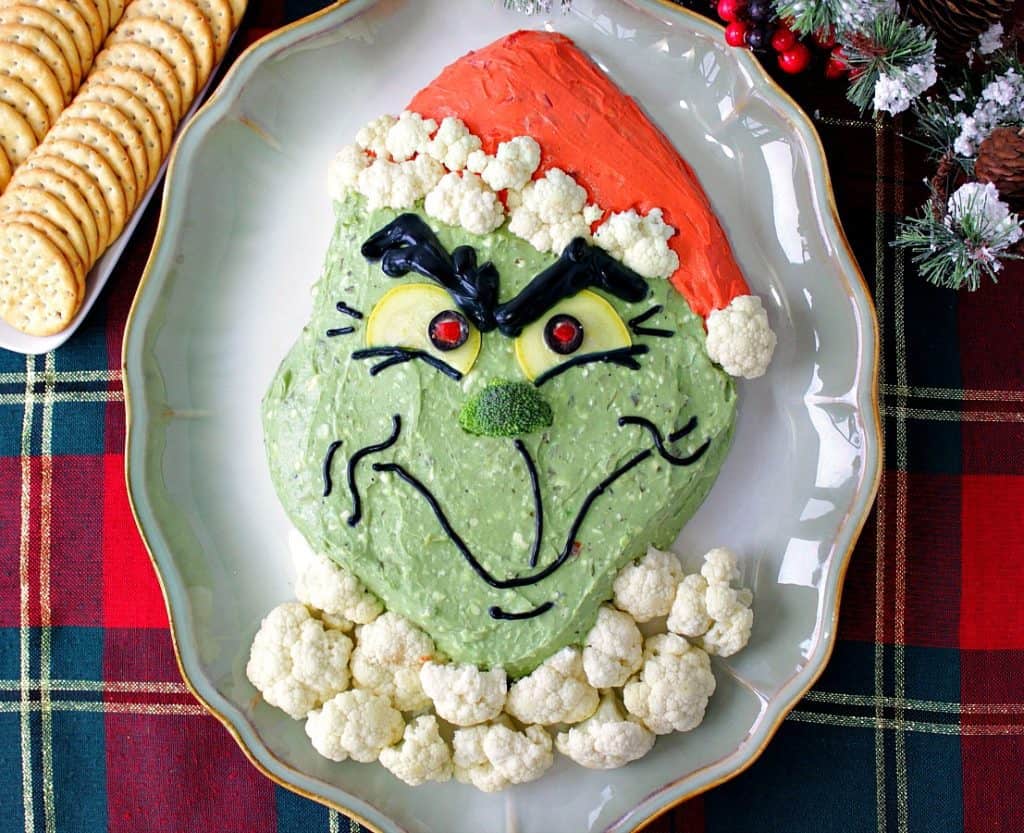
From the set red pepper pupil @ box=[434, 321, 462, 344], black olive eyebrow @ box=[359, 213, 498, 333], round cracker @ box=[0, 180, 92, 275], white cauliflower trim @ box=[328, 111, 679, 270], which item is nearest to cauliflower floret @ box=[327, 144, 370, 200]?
white cauliflower trim @ box=[328, 111, 679, 270]

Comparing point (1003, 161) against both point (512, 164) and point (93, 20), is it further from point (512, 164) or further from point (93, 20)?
point (93, 20)

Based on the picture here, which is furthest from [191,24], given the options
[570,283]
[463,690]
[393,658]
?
[463,690]

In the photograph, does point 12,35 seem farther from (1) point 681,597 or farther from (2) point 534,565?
(1) point 681,597

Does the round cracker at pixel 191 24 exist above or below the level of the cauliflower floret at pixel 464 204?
above

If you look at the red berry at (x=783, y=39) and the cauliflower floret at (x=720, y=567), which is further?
the cauliflower floret at (x=720, y=567)

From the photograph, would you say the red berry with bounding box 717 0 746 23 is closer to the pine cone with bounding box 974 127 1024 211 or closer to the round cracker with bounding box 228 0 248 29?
the pine cone with bounding box 974 127 1024 211

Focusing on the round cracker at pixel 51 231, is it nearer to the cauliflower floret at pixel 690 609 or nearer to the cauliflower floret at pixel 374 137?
the cauliflower floret at pixel 374 137

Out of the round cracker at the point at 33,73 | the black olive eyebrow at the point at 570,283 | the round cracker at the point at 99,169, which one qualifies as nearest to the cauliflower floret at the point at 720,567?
the black olive eyebrow at the point at 570,283
